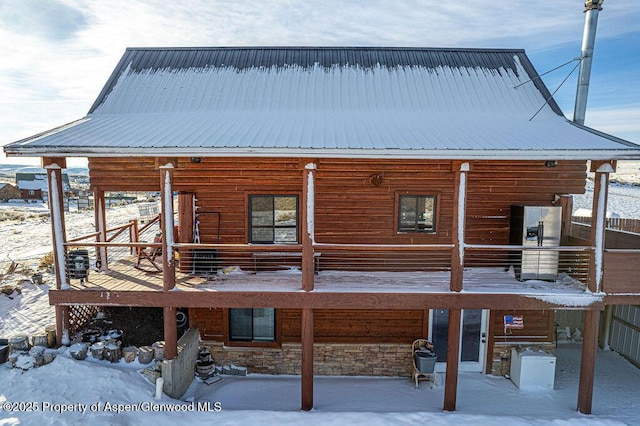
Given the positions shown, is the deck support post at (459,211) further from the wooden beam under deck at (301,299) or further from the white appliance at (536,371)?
the white appliance at (536,371)

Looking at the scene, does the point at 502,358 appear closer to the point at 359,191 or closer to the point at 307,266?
the point at 359,191

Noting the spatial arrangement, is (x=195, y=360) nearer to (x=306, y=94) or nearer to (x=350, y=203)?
(x=350, y=203)

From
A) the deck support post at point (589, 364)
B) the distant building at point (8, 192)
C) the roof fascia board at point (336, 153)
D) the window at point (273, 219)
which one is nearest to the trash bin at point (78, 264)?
the roof fascia board at point (336, 153)

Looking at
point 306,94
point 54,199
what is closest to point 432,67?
point 306,94

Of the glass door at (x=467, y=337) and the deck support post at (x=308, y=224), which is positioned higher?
the deck support post at (x=308, y=224)

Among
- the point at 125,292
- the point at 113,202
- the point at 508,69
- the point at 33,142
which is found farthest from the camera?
the point at 113,202

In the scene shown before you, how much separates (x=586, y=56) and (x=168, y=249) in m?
12.0

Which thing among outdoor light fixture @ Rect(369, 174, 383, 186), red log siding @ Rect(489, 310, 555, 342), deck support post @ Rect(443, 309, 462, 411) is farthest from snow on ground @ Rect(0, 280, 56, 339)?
red log siding @ Rect(489, 310, 555, 342)

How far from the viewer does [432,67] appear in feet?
38.6

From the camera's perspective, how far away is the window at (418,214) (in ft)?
31.8

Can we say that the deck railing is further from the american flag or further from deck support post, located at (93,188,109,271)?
the american flag

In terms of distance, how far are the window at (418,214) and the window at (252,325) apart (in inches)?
164

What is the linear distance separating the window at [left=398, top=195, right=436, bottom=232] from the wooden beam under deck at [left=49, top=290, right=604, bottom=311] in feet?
7.66

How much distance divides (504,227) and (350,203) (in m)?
4.07
